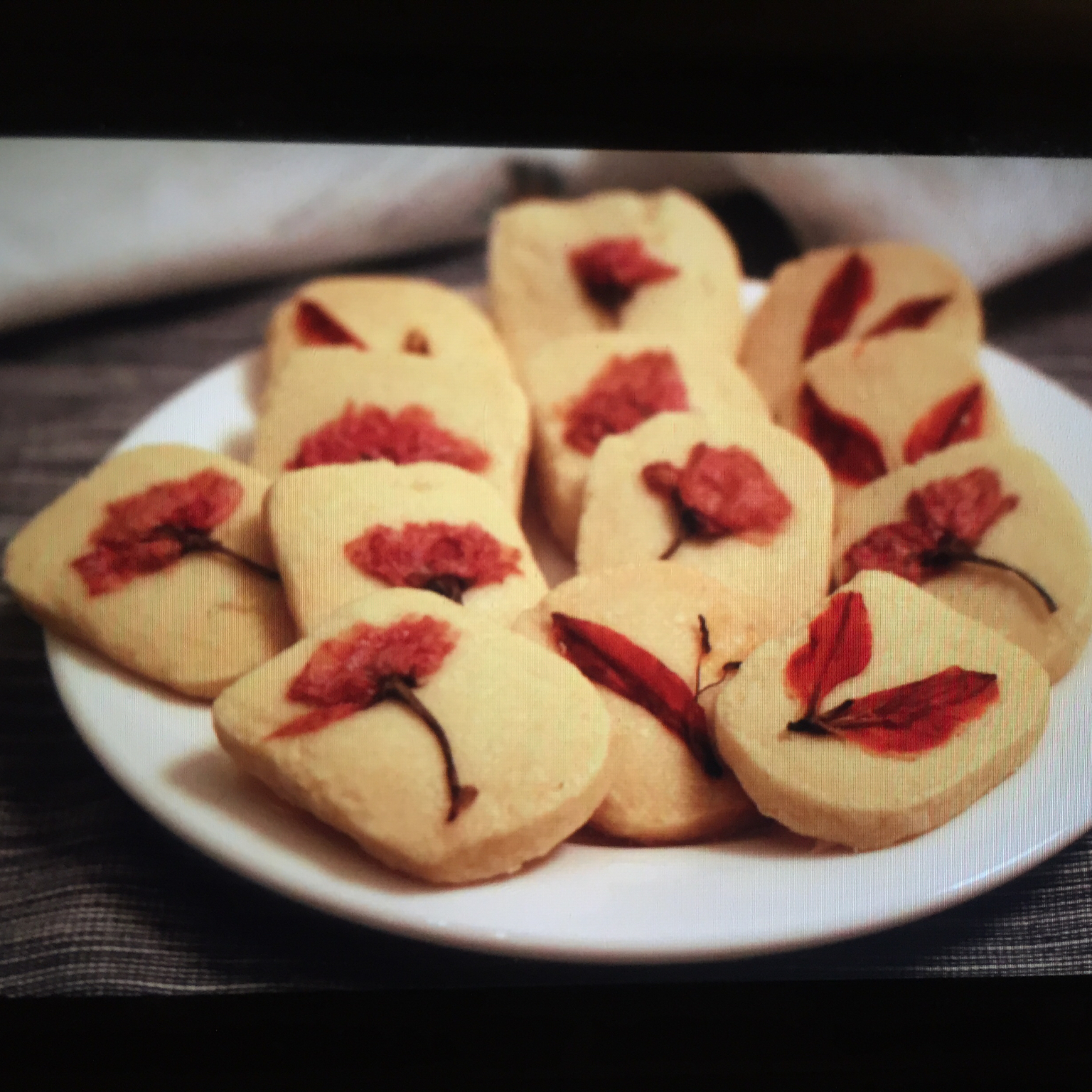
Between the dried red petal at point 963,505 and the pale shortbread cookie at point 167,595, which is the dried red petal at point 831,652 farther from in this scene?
the pale shortbread cookie at point 167,595

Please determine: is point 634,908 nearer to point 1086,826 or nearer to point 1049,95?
point 1086,826

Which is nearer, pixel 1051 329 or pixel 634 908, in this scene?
pixel 634 908

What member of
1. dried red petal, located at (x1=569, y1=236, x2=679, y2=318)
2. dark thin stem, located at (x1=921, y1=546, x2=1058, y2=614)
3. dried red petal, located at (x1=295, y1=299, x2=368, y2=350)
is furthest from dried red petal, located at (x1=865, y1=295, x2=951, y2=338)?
dried red petal, located at (x1=295, y1=299, x2=368, y2=350)

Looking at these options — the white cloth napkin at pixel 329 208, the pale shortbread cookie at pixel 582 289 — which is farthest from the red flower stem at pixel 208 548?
the white cloth napkin at pixel 329 208

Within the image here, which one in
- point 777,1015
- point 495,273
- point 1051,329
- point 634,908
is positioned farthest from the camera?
point 1051,329

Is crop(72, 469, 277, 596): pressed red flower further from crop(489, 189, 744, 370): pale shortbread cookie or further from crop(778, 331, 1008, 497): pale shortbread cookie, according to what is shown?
crop(778, 331, 1008, 497): pale shortbread cookie

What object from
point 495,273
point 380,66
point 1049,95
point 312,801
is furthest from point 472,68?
point 312,801

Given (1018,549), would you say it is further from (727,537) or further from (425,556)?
(425,556)
